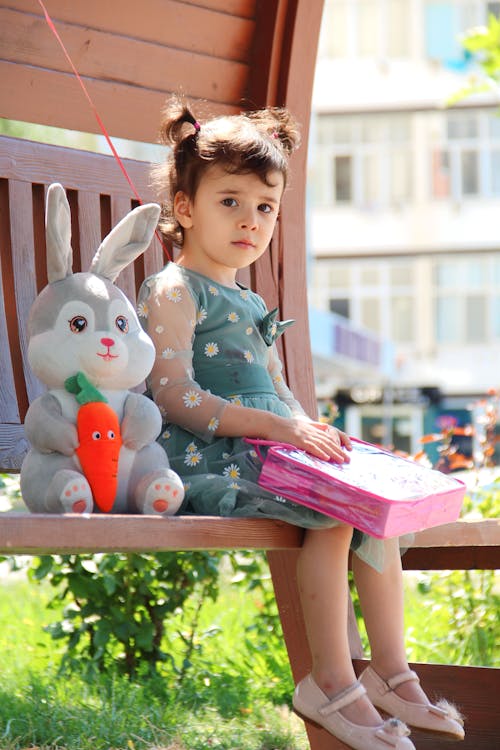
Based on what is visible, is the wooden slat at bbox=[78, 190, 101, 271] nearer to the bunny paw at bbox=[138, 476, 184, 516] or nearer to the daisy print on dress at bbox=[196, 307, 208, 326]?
the daisy print on dress at bbox=[196, 307, 208, 326]

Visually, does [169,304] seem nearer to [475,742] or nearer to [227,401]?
[227,401]

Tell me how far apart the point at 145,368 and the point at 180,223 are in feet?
1.67

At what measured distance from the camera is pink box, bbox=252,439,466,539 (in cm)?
159

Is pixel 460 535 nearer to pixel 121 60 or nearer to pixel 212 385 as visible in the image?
pixel 212 385

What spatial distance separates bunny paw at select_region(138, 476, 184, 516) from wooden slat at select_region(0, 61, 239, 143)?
3.53 ft

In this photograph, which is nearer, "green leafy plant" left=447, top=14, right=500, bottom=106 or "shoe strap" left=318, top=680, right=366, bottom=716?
"shoe strap" left=318, top=680, right=366, bottom=716

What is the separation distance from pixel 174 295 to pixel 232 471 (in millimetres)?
333

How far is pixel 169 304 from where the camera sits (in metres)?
1.98

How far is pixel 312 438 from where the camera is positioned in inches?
70.2

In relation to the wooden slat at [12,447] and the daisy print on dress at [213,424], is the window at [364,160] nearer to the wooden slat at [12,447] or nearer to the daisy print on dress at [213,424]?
the wooden slat at [12,447]

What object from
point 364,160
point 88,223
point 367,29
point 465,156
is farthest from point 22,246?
point 367,29

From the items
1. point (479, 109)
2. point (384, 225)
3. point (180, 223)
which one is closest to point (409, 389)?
point (384, 225)

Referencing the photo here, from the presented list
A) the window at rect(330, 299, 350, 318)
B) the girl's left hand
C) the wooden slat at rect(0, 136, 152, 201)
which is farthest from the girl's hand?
the window at rect(330, 299, 350, 318)

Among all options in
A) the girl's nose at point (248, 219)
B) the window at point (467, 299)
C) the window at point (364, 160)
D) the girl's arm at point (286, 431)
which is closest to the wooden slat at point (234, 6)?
the girl's nose at point (248, 219)
